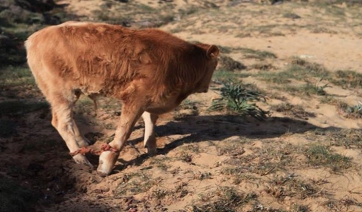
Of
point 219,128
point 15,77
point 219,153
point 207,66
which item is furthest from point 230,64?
point 219,153

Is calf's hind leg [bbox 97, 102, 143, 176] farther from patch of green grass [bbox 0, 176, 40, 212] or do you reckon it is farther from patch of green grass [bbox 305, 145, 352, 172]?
patch of green grass [bbox 305, 145, 352, 172]

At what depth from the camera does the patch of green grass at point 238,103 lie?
7.07m

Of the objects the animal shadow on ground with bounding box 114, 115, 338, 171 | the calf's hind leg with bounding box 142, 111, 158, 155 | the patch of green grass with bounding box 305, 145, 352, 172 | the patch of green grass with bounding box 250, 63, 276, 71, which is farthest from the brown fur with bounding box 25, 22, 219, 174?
the patch of green grass with bounding box 250, 63, 276, 71

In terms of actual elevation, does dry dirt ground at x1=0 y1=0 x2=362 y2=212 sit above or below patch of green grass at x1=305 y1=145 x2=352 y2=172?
below

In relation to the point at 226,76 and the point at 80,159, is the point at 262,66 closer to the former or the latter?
the point at 226,76

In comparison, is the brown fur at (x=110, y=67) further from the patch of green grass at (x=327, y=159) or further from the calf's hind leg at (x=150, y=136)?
the patch of green grass at (x=327, y=159)

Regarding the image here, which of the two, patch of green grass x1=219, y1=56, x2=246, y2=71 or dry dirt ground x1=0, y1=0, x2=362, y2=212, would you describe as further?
patch of green grass x1=219, y1=56, x2=246, y2=71

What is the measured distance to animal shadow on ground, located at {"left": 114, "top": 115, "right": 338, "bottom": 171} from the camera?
228 inches

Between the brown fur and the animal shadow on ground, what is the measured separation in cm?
76

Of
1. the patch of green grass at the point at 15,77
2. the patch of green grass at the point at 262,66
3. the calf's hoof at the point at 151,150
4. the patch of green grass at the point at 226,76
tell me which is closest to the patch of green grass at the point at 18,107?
the patch of green grass at the point at 15,77

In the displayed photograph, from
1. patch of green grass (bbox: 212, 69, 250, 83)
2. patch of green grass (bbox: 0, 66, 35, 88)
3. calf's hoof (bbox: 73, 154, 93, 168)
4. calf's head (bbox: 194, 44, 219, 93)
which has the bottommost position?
patch of green grass (bbox: 0, 66, 35, 88)

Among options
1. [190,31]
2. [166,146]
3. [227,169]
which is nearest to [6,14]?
[190,31]

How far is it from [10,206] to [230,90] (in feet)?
14.4

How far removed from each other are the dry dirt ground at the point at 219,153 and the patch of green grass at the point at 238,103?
145 millimetres
